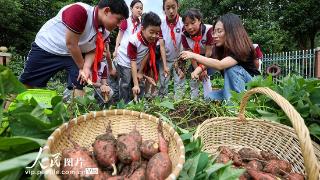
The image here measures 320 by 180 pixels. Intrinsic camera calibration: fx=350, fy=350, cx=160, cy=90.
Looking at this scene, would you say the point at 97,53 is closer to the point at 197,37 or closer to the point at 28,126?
the point at 197,37

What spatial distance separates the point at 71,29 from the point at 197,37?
1.40 m

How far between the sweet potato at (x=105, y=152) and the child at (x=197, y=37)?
218 centimetres

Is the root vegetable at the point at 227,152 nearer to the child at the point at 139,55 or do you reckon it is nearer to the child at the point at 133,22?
the child at the point at 139,55

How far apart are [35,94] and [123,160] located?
2.50ft

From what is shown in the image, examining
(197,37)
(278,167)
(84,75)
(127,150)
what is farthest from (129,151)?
(197,37)

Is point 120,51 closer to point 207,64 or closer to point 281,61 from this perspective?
point 207,64

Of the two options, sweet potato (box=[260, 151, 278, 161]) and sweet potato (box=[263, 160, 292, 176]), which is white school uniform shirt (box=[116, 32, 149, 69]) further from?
sweet potato (box=[263, 160, 292, 176])

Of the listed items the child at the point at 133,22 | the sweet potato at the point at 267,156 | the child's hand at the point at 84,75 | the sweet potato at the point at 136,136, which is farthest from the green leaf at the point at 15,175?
the child at the point at 133,22

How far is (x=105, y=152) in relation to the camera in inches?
45.4

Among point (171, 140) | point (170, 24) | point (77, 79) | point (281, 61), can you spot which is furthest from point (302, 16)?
point (171, 140)

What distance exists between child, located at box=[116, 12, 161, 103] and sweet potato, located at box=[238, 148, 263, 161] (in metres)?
1.87

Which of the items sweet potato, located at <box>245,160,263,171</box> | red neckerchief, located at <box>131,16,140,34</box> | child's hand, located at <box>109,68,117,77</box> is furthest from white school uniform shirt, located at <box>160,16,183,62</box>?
sweet potato, located at <box>245,160,263,171</box>

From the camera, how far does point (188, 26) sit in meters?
3.50

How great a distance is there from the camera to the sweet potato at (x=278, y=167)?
1.54 meters
